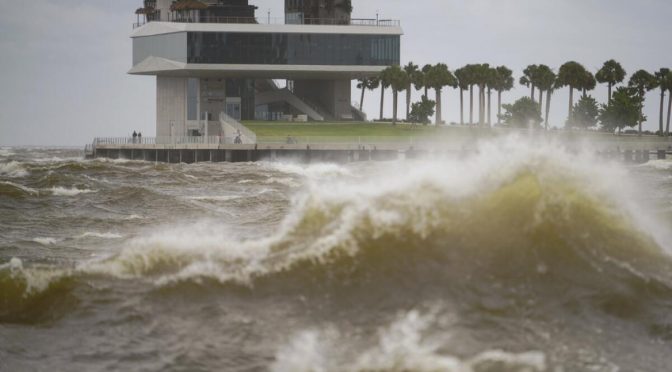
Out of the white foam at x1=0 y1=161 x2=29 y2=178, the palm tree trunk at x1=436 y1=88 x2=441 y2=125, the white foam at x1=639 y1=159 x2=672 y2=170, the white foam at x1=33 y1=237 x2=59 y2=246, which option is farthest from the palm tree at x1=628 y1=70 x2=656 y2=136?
the white foam at x1=33 y1=237 x2=59 y2=246

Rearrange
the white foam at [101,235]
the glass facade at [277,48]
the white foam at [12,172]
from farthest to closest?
the glass facade at [277,48] → the white foam at [12,172] → the white foam at [101,235]

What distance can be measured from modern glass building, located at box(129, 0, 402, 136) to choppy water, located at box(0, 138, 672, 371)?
88752 millimetres

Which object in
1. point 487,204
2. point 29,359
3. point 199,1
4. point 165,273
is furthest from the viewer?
point 199,1

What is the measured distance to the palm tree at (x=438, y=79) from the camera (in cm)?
11598

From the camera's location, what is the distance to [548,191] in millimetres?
13422

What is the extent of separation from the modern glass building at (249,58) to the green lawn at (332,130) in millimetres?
6427

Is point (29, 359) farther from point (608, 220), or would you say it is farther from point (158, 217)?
point (158, 217)

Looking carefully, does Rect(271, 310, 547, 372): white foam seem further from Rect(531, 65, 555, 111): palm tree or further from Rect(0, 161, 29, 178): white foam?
Rect(531, 65, 555, 111): palm tree

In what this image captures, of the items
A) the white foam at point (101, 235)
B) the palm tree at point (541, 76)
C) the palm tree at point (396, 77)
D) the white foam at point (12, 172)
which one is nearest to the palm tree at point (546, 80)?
the palm tree at point (541, 76)

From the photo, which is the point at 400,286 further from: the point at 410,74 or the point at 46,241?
the point at 410,74

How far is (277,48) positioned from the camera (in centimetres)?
10244

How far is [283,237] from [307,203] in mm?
649

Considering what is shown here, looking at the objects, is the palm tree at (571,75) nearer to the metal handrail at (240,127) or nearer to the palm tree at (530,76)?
the palm tree at (530,76)

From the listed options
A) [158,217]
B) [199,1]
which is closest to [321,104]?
[199,1]
